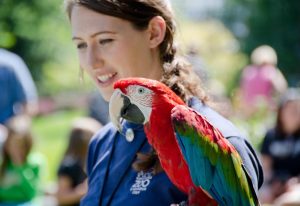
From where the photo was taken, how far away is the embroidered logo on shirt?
1.67 meters

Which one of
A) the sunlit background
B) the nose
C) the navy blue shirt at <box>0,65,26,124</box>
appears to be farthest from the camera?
the sunlit background

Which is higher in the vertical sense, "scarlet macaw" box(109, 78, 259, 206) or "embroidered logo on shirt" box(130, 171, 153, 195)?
"scarlet macaw" box(109, 78, 259, 206)

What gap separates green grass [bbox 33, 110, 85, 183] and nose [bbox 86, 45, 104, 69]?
11.1 feet

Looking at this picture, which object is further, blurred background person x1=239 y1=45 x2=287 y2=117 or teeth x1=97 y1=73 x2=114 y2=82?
blurred background person x1=239 y1=45 x2=287 y2=117

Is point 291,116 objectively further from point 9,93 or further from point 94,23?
point 94,23

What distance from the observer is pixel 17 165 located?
4.09m

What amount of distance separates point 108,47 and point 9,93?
7.86ft

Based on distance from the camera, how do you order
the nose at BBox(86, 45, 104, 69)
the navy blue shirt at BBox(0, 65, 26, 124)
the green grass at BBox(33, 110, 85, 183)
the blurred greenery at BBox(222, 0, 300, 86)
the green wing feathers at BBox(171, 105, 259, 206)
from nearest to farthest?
the green wing feathers at BBox(171, 105, 259, 206) → the nose at BBox(86, 45, 104, 69) → the navy blue shirt at BBox(0, 65, 26, 124) → the green grass at BBox(33, 110, 85, 183) → the blurred greenery at BBox(222, 0, 300, 86)

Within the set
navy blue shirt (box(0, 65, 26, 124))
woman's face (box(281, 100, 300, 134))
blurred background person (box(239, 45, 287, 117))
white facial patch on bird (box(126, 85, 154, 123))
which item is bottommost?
blurred background person (box(239, 45, 287, 117))

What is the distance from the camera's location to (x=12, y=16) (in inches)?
611

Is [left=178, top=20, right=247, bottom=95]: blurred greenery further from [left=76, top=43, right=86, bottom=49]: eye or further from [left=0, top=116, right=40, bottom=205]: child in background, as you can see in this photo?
[left=76, top=43, right=86, bottom=49]: eye

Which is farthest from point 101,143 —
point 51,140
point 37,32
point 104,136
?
point 37,32

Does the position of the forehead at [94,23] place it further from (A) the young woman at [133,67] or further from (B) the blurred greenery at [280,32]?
(B) the blurred greenery at [280,32]

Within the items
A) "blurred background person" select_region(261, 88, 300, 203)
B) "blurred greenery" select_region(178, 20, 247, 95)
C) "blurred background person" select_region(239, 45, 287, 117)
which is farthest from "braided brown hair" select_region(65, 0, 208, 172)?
"blurred greenery" select_region(178, 20, 247, 95)
